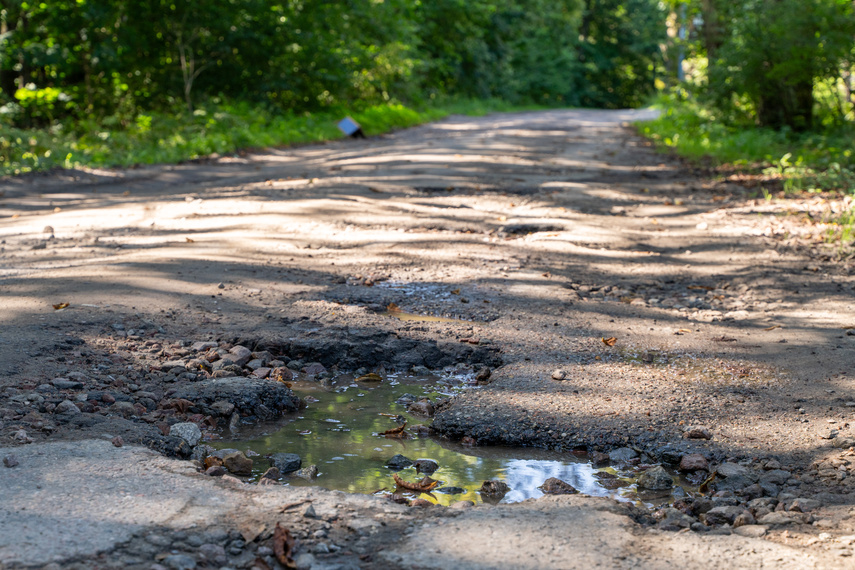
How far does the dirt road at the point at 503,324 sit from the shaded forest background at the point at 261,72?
12.7ft

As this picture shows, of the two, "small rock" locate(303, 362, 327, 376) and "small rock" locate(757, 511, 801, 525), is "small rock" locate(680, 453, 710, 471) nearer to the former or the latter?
"small rock" locate(757, 511, 801, 525)

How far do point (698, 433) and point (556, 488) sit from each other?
2.16 feet

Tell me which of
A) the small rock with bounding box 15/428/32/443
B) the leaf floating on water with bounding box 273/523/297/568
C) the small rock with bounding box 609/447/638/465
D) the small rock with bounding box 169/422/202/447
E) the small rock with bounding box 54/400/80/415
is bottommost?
the small rock with bounding box 609/447/638/465

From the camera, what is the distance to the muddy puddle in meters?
2.50

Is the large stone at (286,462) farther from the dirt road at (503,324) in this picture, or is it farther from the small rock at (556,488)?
the small rock at (556,488)

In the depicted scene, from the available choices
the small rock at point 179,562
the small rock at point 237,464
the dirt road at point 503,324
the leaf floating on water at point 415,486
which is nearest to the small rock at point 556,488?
the dirt road at point 503,324

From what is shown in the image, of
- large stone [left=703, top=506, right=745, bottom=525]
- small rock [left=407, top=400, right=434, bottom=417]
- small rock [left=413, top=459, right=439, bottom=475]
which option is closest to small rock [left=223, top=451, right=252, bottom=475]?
small rock [left=413, top=459, right=439, bottom=475]

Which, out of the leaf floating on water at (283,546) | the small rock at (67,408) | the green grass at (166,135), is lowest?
the leaf floating on water at (283,546)

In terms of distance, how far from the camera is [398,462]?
8.79 ft

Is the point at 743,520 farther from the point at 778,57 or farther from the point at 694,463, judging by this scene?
the point at 778,57

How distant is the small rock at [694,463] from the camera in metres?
2.61

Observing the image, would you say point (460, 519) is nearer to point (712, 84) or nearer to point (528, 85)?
point (712, 84)

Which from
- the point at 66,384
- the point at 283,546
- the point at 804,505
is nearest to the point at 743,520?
the point at 804,505

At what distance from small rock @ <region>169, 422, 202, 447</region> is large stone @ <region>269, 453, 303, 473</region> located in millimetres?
278
